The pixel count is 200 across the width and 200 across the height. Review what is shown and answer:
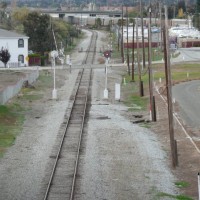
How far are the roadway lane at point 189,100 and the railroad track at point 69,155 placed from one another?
237 inches

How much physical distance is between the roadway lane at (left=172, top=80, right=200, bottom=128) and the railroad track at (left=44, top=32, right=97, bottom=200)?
6011mm

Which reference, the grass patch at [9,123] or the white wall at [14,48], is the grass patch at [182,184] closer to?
the grass patch at [9,123]

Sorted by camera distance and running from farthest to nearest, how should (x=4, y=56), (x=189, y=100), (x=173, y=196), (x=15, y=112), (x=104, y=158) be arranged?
1. (x=4, y=56)
2. (x=189, y=100)
3. (x=15, y=112)
4. (x=104, y=158)
5. (x=173, y=196)

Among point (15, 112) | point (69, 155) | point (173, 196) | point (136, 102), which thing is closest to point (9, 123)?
point (15, 112)

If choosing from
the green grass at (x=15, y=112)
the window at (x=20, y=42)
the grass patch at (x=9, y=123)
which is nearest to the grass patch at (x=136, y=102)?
the green grass at (x=15, y=112)

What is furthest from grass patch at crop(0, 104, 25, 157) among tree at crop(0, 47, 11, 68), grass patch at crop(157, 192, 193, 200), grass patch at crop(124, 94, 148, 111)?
tree at crop(0, 47, 11, 68)

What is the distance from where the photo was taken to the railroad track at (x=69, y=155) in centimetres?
2291

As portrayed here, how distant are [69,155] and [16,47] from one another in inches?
2545

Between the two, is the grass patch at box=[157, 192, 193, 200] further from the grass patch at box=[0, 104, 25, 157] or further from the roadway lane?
the roadway lane

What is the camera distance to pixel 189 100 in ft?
169

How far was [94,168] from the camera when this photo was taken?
87.4ft

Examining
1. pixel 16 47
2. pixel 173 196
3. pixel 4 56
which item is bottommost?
pixel 173 196

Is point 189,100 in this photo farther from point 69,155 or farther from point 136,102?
point 69,155

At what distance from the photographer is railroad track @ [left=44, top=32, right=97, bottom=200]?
75.2 ft
